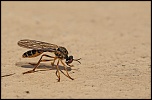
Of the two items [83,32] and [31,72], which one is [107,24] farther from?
[31,72]

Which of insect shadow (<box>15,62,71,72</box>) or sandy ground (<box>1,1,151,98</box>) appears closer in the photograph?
sandy ground (<box>1,1,151,98</box>)

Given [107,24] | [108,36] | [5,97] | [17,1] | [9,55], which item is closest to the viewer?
[5,97]

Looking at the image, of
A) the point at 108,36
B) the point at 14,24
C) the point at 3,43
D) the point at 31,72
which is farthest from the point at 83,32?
the point at 31,72

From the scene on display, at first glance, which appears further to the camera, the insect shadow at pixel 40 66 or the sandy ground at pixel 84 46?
the insect shadow at pixel 40 66

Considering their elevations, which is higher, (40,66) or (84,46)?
(84,46)

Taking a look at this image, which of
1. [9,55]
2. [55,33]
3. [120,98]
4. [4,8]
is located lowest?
[120,98]

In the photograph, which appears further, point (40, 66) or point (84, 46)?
point (84, 46)

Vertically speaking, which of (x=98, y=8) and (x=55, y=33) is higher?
(x=98, y=8)

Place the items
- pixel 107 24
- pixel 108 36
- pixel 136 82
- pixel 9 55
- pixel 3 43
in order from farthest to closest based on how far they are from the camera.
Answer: pixel 107 24
pixel 108 36
pixel 3 43
pixel 9 55
pixel 136 82
